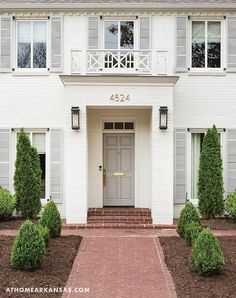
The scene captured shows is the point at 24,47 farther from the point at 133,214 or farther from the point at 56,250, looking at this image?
the point at 56,250

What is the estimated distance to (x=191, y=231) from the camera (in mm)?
10531

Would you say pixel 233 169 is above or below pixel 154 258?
above

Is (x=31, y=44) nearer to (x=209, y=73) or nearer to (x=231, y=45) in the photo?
(x=209, y=73)

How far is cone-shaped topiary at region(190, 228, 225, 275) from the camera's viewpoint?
8.42 m

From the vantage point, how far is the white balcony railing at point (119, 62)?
14383 millimetres

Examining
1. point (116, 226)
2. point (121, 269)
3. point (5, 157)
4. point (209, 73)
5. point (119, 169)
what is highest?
point (209, 73)

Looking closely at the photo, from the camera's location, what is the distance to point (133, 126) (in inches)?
620

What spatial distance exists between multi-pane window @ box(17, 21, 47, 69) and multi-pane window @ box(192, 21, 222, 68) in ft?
14.9

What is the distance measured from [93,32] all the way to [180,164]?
4705mm

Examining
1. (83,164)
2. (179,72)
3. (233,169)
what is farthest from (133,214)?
(179,72)

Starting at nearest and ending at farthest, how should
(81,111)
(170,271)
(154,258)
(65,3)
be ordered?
(170,271) → (154,258) → (81,111) → (65,3)


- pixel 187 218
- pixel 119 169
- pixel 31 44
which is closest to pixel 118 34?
pixel 31 44

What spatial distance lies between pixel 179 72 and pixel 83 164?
13.2 ft

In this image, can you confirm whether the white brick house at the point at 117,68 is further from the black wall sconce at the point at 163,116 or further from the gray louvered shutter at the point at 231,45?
the black wall sconce at the point at 163,116
